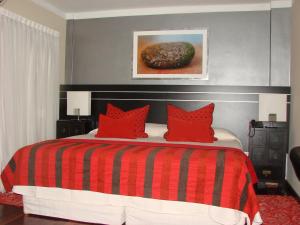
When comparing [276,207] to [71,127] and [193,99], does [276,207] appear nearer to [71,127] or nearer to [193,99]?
[193,99]

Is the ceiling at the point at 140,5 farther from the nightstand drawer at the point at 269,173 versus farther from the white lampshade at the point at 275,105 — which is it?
the nightstand drawer at the point at 269,173

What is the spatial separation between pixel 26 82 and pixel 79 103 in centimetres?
84

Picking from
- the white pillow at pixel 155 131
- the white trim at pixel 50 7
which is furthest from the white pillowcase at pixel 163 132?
the white trim at pixel 50 7

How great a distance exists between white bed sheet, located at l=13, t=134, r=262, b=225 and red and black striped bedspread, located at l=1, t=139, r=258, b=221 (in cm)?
6

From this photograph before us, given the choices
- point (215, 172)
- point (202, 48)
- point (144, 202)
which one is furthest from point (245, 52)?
point (144, 202)

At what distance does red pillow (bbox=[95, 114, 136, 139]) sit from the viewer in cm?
360

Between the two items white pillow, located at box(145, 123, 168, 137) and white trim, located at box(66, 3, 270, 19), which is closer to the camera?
white pillow, located at box(145, 123, 168, 137)

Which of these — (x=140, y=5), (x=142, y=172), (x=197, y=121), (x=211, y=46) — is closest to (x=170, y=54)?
(x=211, y=46)

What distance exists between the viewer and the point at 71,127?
435cm

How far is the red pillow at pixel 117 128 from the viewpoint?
3.60m

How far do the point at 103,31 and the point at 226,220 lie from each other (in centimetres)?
356

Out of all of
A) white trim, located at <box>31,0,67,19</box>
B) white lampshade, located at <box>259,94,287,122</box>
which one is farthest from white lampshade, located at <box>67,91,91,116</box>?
white lampshade, located at <box>259,94,287,122</box>

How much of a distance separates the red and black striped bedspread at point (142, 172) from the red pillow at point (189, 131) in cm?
62

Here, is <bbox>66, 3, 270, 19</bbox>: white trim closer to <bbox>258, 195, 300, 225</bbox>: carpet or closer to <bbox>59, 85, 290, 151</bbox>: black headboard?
<bbox>59, 85, 290, 151</bbox>: black headboard
